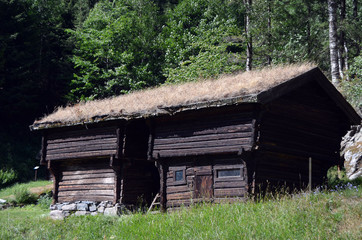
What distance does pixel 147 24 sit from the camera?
42969 mm

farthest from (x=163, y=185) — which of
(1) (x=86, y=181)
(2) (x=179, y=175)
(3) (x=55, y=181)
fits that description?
(3) (x=55, y=181)

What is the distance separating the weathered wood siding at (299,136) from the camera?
15.6m

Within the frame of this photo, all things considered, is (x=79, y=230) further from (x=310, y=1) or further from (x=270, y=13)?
(x=310, y=1)

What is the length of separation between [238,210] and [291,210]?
162 centimetres

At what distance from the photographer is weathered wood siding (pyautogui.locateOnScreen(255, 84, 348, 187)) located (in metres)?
15.6

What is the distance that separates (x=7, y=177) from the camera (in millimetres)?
30797

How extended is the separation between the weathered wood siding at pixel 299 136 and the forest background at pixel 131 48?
1086cm

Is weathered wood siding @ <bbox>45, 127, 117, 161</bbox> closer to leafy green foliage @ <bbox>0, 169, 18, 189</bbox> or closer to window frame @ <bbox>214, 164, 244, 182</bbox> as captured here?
window frame @ <bbox>214, 164, 244, 182</bbox>

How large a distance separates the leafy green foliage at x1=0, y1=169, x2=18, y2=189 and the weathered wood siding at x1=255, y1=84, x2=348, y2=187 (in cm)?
2091

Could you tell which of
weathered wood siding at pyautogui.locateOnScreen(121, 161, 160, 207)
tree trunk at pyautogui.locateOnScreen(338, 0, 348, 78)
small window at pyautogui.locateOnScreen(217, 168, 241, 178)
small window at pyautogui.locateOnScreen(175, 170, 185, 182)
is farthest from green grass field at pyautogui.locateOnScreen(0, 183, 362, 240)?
tree trunk at pyautogui.locateOnScreen(338, 0, 348, 78)

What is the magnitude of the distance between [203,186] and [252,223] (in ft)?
17.5

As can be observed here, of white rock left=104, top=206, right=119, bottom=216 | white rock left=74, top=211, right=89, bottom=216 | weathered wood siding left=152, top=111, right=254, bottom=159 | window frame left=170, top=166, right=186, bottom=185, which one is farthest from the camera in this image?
white rock left=74, top=211, right=89, bottom=216

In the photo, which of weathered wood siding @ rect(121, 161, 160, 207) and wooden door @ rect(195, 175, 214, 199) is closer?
wooden door @ rect(195, 175, 214, 199)

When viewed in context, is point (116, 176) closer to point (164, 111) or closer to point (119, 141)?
point (119, 141)
